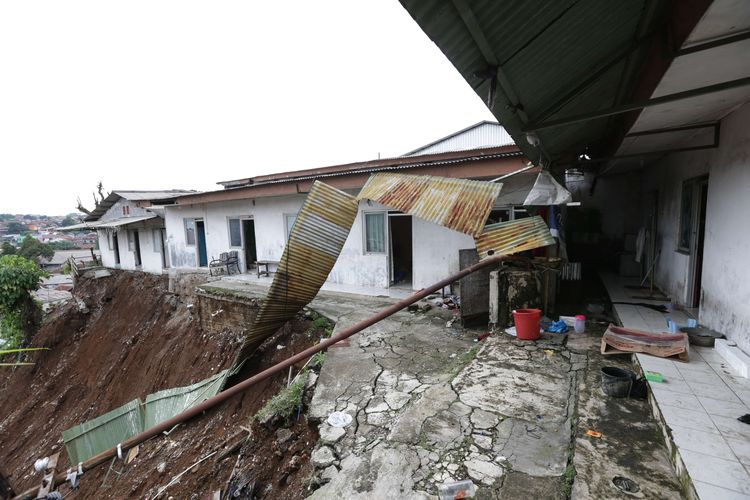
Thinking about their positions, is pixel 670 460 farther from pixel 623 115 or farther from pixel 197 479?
pixel 197 479

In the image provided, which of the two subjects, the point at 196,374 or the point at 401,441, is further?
the point at 196,374

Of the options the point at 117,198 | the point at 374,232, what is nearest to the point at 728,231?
the point at 374,232

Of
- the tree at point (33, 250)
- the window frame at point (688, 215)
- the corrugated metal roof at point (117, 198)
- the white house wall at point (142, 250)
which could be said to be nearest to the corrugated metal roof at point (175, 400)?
the window frame at point (688, 215)

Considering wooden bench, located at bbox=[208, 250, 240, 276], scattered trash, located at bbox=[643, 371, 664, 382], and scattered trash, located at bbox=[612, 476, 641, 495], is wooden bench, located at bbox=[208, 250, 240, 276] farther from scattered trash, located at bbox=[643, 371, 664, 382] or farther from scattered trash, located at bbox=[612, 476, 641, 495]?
scattered trash, located at bbox=[612, 476, 641, 495]

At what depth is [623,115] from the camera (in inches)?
176

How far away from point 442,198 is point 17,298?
748 inches

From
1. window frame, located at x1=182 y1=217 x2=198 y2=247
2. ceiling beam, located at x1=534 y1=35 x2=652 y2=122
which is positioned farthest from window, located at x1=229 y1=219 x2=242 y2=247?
A: ceiling beam, located at x1=534 y1=35 x2=652 y2=122

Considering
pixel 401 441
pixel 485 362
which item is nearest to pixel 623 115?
pixel 485 362

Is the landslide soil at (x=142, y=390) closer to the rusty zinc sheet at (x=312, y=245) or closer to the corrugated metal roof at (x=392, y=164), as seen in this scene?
the rusty zinc sheet at (x=312, y=245)

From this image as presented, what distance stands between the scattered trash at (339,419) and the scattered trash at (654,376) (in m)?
2.89

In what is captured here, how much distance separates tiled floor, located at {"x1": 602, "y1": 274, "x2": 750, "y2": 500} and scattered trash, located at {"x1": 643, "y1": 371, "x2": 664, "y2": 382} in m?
0.04

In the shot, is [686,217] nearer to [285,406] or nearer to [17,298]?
[285,406]

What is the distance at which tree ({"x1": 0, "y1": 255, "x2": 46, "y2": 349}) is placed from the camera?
13.4m

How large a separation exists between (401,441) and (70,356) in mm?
15368
